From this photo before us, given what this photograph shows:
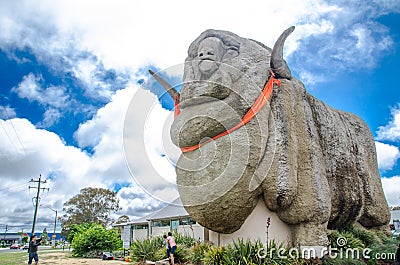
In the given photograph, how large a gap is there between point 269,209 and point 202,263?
2.10 meters

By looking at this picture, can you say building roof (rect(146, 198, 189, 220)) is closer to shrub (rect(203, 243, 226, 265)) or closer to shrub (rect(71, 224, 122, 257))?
shrub (rect(71, 224, 122, 257))

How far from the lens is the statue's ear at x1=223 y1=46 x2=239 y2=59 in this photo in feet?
27.7

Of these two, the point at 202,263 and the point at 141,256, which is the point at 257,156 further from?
the point at 141,256

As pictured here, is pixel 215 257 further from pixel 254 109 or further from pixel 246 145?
pixel 254 109

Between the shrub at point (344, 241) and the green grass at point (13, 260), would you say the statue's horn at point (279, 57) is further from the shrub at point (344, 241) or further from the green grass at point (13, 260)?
the green grass at point (13, 260)

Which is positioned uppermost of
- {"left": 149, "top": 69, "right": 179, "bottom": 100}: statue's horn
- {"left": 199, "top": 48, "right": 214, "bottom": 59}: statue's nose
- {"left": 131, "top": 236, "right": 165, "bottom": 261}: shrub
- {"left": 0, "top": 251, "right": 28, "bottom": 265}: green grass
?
{"left": 199, "top": 48, "right": 214, "bottom": 59}: statue's nose

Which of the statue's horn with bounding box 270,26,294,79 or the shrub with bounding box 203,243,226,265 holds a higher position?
the statue's horn with bounding box 270,26,294,79

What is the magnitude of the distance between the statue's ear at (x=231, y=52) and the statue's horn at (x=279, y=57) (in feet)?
3.17

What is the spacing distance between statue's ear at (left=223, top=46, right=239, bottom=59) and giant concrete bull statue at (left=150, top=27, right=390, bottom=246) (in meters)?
0.03

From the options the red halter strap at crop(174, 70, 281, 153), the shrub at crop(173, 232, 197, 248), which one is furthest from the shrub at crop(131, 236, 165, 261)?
the red halter strap at crop(174, 70, 281, 153)

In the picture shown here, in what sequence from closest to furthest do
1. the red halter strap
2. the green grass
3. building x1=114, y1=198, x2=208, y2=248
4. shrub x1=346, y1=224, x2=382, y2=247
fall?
the red halter strap
shrub x1=346, y1=224, x2=382, y2=247
the green grass
building x1=114, y1=198, x2=208, y2=248

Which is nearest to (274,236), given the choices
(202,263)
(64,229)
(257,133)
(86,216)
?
(202,263)

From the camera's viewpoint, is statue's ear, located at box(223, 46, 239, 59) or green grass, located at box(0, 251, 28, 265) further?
green grass, located at box(0, 251, 28, 265)

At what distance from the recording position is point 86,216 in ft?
128
